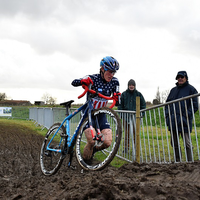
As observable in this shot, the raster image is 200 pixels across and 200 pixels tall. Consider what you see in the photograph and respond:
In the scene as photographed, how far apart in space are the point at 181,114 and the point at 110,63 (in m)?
1.70

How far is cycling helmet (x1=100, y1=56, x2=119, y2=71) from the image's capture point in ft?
13.8

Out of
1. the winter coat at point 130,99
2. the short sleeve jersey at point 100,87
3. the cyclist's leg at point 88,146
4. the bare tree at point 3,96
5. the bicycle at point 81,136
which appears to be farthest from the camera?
the bare tree at point 3,96

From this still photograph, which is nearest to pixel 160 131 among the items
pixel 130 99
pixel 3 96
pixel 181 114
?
pixel 181 114


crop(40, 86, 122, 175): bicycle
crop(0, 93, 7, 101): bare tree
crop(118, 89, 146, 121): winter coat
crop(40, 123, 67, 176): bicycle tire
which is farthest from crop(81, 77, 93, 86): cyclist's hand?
crop(0, 93, 7, 101): bare tree

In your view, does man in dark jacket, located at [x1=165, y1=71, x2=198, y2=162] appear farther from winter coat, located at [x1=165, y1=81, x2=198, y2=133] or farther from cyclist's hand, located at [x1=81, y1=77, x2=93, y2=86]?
cyclist's hand, located at [x1=81, y1=77, x2=93, y2=86]

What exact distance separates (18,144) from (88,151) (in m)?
5.73

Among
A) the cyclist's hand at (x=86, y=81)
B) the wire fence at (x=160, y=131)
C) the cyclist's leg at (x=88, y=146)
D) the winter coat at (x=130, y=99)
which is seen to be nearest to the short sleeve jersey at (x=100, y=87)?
the cyclist's hand at (x=86, y=81)

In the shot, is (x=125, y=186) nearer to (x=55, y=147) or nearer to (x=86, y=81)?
(x=86, y=81)

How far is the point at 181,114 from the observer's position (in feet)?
15.4

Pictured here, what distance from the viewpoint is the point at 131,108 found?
7.85 meters

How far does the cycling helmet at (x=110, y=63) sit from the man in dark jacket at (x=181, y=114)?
55.8 inches

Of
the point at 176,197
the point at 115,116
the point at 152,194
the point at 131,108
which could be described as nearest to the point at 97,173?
the point at 115,116

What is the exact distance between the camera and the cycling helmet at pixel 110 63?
13.8 ft

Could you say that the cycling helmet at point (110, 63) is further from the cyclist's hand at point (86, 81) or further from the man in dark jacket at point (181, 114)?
the man in dark jacket at point (181, 114)
